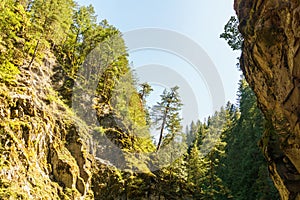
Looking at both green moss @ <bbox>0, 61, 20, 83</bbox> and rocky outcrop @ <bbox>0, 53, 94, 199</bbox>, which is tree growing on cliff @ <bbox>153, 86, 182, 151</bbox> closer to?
rocky outcrop @ <bbox>0, 53, 94, 199</bbox>

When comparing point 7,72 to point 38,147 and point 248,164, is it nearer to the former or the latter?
point 38,147

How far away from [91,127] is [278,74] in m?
20.4

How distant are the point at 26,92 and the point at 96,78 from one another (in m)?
16.0

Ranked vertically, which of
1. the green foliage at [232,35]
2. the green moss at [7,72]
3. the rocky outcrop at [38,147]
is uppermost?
the green foliage at [232,35]

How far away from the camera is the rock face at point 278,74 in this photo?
31.6 ft

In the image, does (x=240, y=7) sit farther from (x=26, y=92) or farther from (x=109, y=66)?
(x=109, y=66)

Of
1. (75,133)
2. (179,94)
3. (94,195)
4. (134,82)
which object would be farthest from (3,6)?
(134,82)

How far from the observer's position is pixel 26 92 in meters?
18.7

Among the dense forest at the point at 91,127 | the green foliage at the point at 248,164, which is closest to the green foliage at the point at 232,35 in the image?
the dense forest at the point at 91,127

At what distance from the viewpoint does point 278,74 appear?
10.9 m

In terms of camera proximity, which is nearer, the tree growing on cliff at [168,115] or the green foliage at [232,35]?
the green foliage at [232,35]

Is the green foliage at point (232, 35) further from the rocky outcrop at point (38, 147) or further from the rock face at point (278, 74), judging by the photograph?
the rocky outcrop at point (38, 147)

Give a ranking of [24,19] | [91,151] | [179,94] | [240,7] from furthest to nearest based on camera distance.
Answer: [179,94]
[24,19]
[91,151]
[240,7]

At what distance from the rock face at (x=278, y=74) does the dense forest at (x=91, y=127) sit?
0.97m
